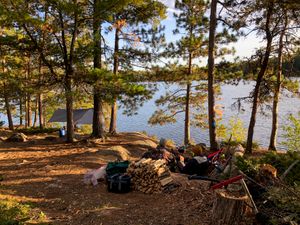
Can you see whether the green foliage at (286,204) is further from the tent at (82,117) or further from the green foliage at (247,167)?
the tent at (82,117)

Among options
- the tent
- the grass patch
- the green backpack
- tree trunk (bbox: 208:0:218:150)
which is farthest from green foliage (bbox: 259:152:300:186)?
Answer: the tent

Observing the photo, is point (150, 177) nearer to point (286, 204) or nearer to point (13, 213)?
point (13, 213)

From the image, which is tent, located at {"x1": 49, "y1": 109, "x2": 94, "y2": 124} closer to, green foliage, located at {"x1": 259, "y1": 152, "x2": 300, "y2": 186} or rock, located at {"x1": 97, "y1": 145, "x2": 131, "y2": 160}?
rock, located at {"x1": 97, "y1": 145, "x2": 131, "y2": 160}

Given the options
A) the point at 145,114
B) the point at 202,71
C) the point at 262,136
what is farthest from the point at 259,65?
the point at 145,114

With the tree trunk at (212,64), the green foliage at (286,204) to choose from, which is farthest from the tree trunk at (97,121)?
the green foliage at (286,204)

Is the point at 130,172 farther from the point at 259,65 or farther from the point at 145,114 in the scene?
the point at 145,114

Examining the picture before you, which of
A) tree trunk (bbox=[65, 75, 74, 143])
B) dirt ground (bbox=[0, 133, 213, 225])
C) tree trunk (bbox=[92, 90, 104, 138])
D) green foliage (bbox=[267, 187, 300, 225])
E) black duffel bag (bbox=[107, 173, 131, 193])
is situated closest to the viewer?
green foliage (bbox=[267, 187, 300, 225])

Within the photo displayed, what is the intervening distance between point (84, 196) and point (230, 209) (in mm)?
3714

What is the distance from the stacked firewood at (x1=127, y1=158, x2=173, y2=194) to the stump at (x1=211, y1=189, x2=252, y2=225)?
241cm

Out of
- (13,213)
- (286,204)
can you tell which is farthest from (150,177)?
(286,204)

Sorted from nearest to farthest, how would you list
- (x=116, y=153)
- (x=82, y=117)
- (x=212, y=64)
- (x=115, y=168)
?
(x=115, y=168), (x=116, y=153), (x=212, y=64), (x=82, y=117)

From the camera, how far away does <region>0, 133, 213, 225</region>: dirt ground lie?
5562 millimetres

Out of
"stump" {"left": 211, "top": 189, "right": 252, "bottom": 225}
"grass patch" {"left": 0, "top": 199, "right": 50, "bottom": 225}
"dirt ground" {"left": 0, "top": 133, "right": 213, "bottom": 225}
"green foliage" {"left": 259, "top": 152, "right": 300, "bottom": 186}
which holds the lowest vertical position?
"dirt ground" {"left": 0, "top": 133, "right": 213, "bottom": 225}

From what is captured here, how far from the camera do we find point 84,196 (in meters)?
6.97
